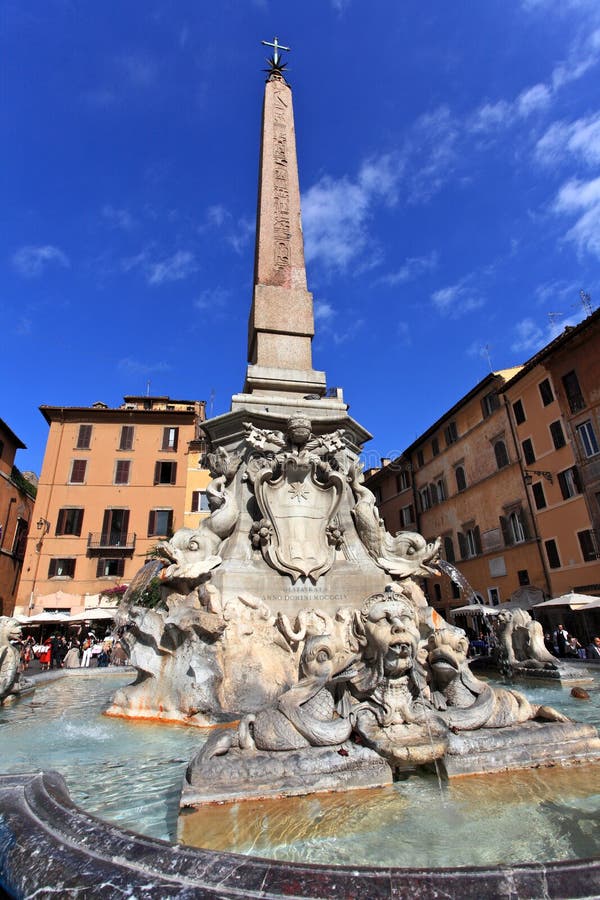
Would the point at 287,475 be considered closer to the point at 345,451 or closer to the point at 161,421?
the point at 345,451

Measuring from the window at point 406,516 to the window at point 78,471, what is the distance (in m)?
21.3

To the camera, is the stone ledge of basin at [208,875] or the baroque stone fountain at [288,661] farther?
the baroque stone fountain at [288,661]

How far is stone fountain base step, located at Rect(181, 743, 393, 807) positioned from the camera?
7.63ft

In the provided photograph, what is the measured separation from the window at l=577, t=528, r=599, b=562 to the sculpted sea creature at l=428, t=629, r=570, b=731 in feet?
64.1

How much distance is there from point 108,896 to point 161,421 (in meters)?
33.1

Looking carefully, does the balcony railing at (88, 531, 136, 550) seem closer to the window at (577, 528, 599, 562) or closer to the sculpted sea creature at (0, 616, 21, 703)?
the window at (577, 528, 599, 562)

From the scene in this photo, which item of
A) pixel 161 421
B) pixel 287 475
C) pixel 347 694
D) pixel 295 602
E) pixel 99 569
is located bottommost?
pixel 347 694

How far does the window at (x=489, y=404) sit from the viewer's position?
2741 centimetres

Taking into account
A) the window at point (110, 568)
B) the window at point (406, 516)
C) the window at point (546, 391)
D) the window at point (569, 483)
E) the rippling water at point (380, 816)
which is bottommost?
the rippling water at point (380, 816)

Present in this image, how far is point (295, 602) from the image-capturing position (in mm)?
5430

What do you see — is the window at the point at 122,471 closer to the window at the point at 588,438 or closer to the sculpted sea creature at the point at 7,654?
the window at the point at 588,438

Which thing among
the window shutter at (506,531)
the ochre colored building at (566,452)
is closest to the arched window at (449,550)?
the window shutter at (506,531)

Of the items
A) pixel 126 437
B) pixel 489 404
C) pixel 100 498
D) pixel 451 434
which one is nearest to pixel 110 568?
pixel 100 498

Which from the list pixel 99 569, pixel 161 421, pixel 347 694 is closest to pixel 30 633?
pixel 99 569
